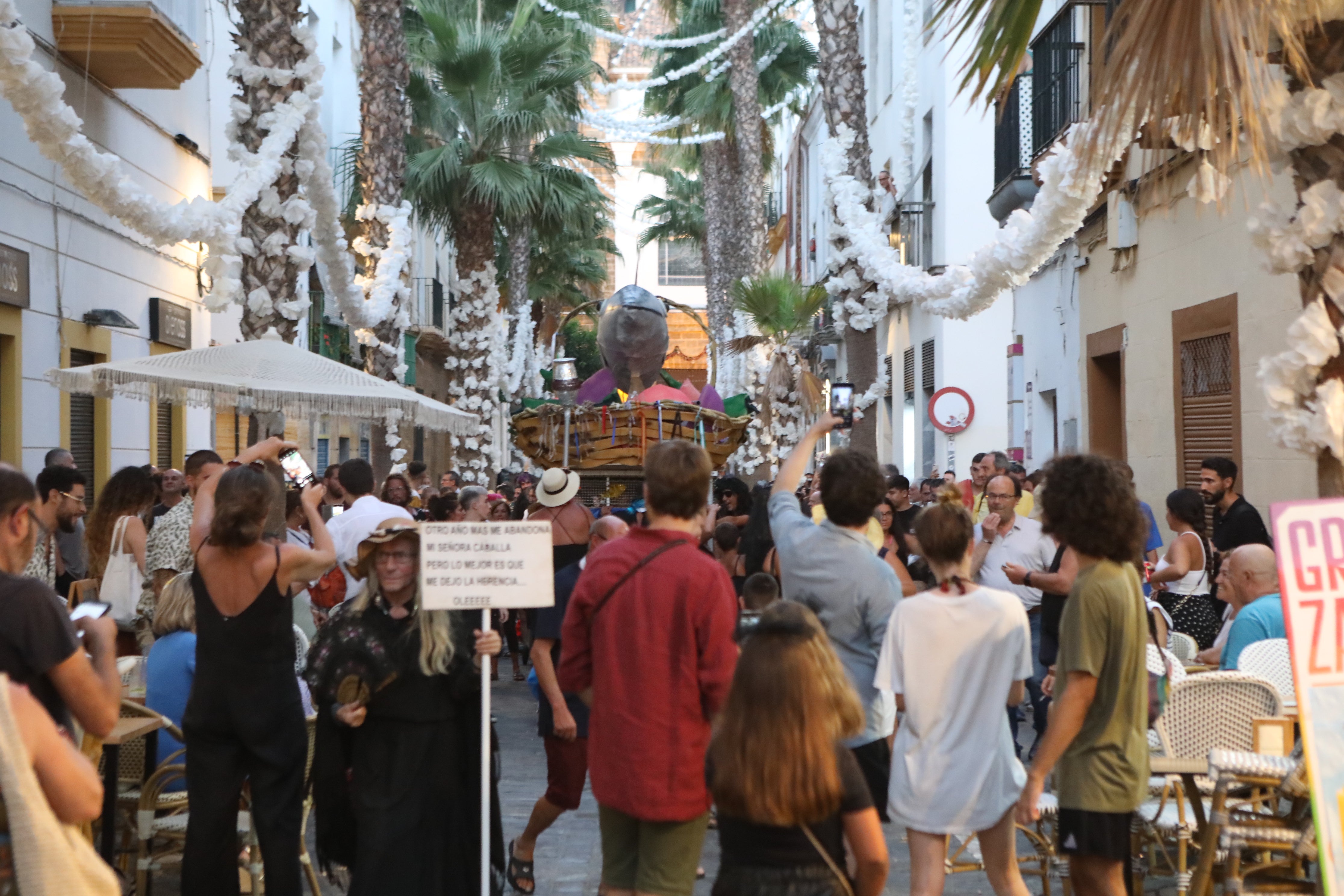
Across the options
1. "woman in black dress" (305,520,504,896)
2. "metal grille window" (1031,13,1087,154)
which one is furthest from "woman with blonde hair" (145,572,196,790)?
"metal grille window" (1031,13,1087,154)

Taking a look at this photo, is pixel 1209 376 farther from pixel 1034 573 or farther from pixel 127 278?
pixel 127 278

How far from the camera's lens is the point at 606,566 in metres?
4.50

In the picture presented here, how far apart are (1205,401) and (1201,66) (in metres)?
7.02

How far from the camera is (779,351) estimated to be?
69.7ft

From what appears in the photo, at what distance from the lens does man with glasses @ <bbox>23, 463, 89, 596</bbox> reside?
25.3ft

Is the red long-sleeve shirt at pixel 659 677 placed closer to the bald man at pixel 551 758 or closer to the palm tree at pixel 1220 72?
the bald man at pixel 551 758

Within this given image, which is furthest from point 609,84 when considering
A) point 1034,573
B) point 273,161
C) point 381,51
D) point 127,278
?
point 1034,573

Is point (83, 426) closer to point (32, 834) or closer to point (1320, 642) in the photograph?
point (32, 834)

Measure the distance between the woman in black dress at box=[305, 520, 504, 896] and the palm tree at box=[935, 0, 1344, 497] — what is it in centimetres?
311

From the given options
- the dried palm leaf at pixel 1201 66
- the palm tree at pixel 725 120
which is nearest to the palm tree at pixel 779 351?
the palm tree at pixel 725 120

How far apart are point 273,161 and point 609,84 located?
71.6ft

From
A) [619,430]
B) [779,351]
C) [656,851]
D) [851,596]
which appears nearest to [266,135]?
[619,430]

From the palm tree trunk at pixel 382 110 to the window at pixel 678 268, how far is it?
56.3 metres

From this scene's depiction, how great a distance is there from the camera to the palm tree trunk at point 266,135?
10.9 m
